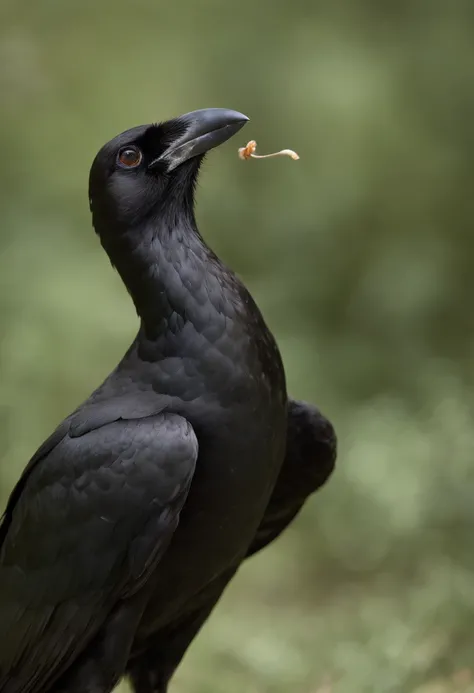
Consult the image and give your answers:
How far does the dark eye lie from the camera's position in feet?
4.95

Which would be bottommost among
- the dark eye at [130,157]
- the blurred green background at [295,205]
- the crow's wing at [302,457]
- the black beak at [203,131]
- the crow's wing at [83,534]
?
the crow's wing at [83,534]

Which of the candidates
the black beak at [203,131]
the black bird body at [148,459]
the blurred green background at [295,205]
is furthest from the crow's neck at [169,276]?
the blurred green background at [295,205]

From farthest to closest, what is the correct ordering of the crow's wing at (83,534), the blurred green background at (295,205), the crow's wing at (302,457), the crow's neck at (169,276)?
the blurred green background at (295,205), the crow's wing at (302,457), the crow's neck at (169,276), the crow's wing at (83,534)

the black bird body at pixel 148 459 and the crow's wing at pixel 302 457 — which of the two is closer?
the black bird body at pixel 148 459

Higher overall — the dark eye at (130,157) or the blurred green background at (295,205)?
the blurred green background at (295,205)

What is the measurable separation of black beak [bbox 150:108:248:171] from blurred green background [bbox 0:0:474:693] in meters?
1.54

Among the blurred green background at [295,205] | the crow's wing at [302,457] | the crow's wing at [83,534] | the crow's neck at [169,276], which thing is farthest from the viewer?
the blurred green background at [295,205]

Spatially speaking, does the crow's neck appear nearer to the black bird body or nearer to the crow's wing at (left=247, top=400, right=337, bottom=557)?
the black bird body

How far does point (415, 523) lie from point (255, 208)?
52.4 inches

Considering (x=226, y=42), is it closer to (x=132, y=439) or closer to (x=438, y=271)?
(x=438, y=271)

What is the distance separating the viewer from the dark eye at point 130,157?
1.51 metres

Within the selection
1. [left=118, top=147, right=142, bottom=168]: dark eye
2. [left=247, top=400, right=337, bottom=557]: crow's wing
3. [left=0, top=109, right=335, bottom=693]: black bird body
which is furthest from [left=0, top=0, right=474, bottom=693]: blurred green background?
[left=118, top=147, right=142, bottom=168]: dark eye

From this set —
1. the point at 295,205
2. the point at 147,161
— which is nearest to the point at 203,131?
the point at 147,161

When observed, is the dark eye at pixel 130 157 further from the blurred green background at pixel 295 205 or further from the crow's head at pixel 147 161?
the blurred green background at pixel 295 205
